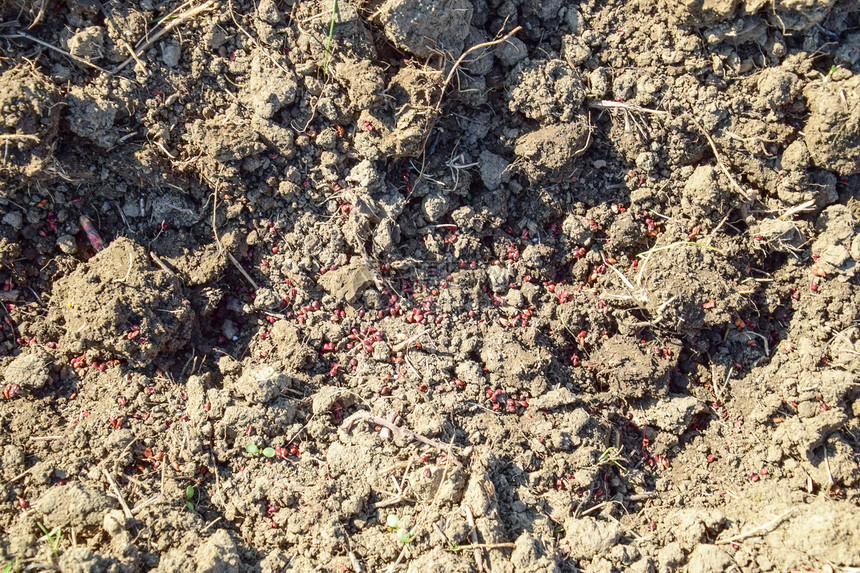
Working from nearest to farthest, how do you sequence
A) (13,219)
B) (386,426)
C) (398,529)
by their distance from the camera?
(398,529) < (386,426) < (13,219)

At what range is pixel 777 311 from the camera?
A: 12.2 ft

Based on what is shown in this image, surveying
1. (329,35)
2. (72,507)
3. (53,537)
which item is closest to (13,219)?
(72,507)

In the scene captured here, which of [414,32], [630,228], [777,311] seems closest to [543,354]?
[630,228]

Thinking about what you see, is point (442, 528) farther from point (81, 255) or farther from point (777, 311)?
point (81, 255)

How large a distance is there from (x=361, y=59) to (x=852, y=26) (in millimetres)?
3144

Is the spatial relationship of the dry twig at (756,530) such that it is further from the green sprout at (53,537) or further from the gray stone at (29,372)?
the gray stone at (29,372)

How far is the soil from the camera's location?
10.6 ft

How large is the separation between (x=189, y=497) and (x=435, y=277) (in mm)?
2037

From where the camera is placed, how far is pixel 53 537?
118 inches

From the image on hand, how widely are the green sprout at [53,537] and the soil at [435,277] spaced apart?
18 cm

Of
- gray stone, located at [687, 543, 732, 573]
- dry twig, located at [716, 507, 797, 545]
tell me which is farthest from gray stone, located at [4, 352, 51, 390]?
dry twig, located at [716, 507, 797, 545]

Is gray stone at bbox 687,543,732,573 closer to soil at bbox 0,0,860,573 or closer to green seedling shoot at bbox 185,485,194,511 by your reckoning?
soil at bbox 0,0,860,573

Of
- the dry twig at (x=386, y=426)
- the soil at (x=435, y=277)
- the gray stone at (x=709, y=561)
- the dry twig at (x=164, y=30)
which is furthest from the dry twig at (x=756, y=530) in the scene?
the dry twig at (x=164, y=30)

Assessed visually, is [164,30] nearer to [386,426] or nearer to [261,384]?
[261,384]
